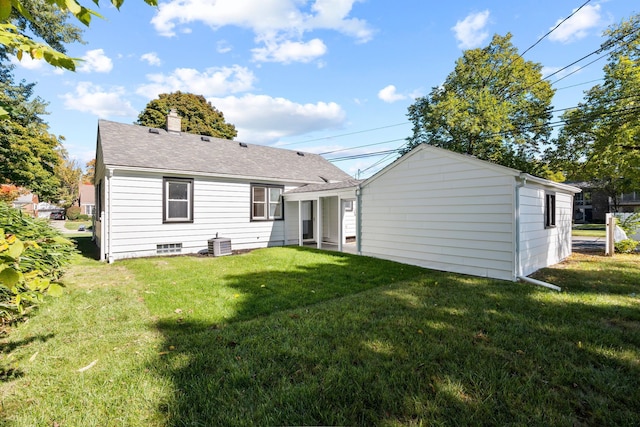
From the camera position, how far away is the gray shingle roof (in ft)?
33.7

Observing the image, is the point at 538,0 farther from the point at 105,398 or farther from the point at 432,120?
the point at 105,398

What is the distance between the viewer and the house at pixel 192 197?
9648 millimetres

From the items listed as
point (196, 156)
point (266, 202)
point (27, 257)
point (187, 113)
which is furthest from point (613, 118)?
point (187, 113)

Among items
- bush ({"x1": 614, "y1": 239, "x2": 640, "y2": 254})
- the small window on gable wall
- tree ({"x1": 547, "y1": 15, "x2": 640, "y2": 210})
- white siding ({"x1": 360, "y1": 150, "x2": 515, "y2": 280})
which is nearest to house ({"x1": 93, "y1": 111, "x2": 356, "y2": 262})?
white siding ({"x1": 360, "y1": 150, "x2": 515, "y2": 280})

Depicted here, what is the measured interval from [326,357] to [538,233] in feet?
24.8

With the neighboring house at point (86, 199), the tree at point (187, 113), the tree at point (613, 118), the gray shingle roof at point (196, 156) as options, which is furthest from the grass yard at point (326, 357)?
the neighboring house at point (86, 199)

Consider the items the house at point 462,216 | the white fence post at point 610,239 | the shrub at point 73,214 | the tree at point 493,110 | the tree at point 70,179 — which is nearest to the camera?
the house at point 462,216

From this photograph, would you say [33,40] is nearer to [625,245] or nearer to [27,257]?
[27,257]

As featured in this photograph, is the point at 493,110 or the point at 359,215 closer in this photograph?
the point at 359,215

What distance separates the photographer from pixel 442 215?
800cm

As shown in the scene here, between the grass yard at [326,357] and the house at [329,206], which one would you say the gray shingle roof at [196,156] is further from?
the grass yard at [326,357]

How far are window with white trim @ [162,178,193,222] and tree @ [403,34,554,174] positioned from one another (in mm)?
16256

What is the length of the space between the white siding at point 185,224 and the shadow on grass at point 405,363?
260 inches

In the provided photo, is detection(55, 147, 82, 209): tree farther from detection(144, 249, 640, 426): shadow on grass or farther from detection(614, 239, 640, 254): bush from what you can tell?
detection(614, 239, 640, 254): bush
